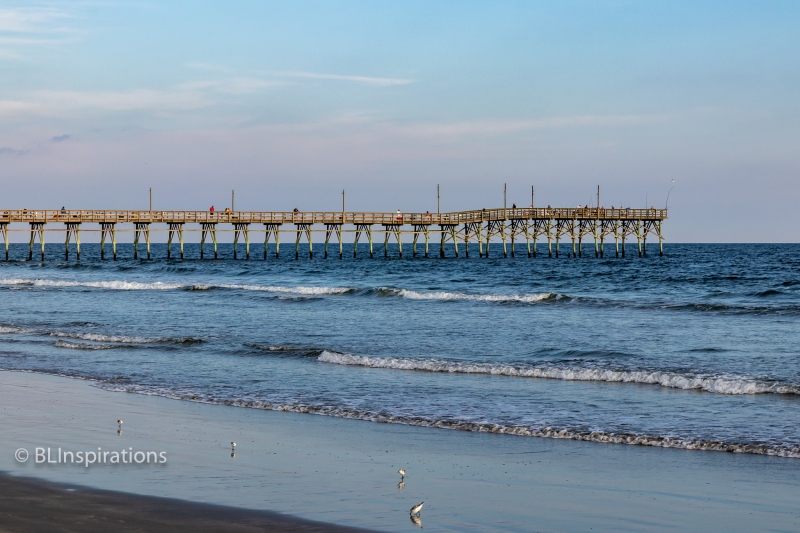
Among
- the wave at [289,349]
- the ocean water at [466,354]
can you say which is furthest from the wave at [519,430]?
the wave at [289,349]

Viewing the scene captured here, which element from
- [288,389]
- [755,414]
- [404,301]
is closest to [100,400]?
[288,389]

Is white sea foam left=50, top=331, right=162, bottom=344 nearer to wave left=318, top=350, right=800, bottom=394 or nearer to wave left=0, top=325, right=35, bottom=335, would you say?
wave left=0, top=325, right=35, bottom=335

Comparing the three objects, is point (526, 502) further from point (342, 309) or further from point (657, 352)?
point (342, 309)

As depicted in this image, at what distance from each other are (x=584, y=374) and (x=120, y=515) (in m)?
9.55

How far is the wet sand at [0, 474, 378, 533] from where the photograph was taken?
6316 millimetres

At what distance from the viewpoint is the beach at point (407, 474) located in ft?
22.6

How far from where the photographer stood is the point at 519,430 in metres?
10.3

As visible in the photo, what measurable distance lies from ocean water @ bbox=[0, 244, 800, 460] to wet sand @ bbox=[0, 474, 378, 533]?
4.23m

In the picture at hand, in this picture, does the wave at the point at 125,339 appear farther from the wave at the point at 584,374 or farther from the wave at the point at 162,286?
the wave at the point at 162,286

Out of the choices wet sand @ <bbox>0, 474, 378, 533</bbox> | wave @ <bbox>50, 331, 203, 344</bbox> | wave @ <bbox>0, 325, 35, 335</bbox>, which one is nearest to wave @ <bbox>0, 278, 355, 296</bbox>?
wave @ <bbox>0, 325, 35, 335</bbox>

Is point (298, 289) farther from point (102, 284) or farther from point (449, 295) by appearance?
point (102, 284)

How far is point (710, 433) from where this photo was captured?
33.1 feet

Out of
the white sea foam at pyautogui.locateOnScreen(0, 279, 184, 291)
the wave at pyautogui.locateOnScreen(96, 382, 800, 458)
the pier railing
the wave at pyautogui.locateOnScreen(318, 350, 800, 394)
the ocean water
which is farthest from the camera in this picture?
the pier railing

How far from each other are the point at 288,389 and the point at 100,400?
2.78 meters
